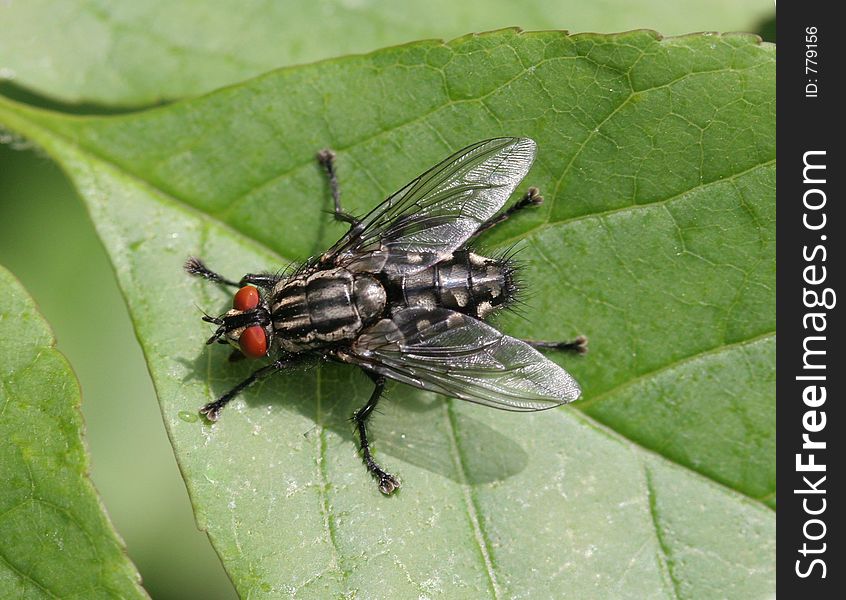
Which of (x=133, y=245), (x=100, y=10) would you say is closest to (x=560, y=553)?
(x=133, y=245)

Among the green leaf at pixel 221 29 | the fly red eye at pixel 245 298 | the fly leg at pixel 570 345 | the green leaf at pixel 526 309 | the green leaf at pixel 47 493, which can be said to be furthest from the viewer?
the green leaf at pixel 221 29

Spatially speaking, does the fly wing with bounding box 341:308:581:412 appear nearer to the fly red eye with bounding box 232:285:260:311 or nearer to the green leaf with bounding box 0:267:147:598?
the fly red eye with bounding box 232:285:260:311

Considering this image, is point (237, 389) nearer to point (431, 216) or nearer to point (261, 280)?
point (261, 280)

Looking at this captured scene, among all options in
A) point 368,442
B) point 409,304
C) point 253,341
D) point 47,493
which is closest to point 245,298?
point 253,341

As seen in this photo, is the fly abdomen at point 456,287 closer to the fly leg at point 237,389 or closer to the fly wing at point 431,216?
the fly wing at point 431,216

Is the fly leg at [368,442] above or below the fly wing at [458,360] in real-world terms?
below
